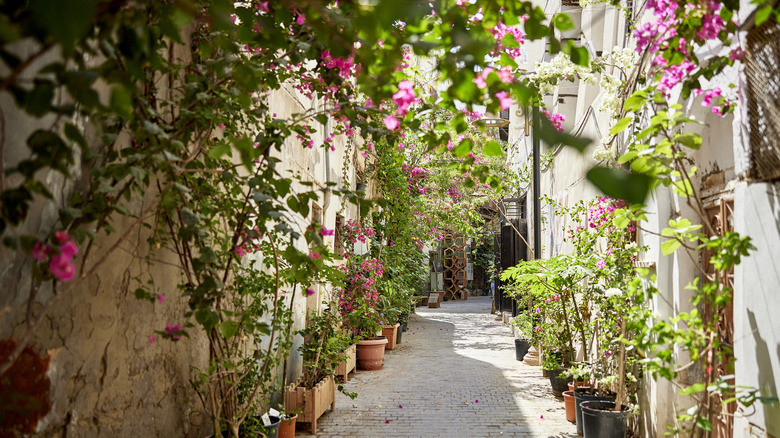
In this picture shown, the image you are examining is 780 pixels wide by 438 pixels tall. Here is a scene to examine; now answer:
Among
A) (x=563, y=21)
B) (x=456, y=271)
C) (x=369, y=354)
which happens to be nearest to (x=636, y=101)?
(x=563, y=21)

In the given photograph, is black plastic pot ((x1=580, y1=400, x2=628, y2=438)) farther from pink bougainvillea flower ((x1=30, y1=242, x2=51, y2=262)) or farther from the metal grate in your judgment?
pink bougainvillea flower ((x1=30, y1=242, x2=51, y2=262))

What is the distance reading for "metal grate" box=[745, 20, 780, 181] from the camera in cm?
245

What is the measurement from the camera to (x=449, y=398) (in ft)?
22.3

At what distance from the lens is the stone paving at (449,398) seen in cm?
548

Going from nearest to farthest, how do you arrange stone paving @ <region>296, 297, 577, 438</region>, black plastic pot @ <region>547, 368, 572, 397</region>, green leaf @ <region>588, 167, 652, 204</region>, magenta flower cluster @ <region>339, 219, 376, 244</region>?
1. green leaf @ <region>588, 167, 652, 204</region>
2. stone paving @ <region>296, 297, 577, 438</region>
3. black plastic pot @ <region>547, 368, 572, 397</region>
4. magenta flower cluster @ <region>339, 219, 376, 244</region>

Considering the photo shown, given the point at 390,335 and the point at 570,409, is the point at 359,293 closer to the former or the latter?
the point at 570,409

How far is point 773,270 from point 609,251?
264 cm

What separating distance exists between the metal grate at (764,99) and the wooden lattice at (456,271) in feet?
70.1

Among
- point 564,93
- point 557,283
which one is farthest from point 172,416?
point 564,93

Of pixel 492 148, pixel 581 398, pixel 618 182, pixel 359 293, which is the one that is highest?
pixel 492 148

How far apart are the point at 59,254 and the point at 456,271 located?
23.4 metres

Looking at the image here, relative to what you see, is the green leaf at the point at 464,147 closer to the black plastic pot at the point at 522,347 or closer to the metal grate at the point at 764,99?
the metal grate at the point at 764,99

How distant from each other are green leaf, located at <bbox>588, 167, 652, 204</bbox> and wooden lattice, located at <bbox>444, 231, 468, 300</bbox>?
916 inches

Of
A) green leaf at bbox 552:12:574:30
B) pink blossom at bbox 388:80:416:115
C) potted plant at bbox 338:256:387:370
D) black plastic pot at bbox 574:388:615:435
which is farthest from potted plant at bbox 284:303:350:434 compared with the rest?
green leaf at bbox 552:12:574:30
